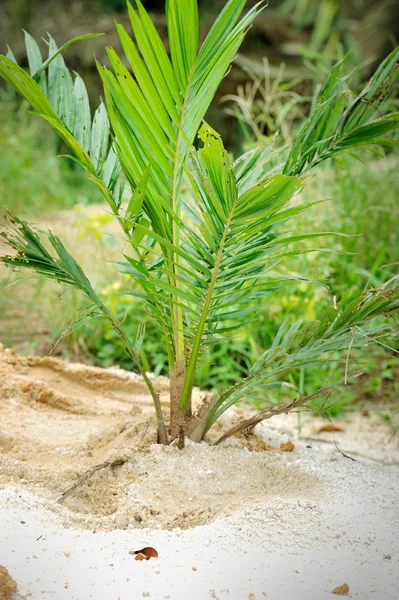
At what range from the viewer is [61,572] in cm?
147

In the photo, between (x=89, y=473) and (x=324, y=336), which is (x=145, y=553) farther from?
(x=324, y=336)

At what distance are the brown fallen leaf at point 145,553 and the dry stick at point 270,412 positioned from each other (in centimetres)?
56

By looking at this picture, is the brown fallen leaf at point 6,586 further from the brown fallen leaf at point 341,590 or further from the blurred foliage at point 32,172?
the blurred foliage at point 32,172

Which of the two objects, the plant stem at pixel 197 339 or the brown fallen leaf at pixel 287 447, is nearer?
the plant stem at pixel 197 339

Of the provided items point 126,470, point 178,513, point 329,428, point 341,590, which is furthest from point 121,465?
point 329,428

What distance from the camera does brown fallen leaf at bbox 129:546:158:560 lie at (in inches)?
60.2

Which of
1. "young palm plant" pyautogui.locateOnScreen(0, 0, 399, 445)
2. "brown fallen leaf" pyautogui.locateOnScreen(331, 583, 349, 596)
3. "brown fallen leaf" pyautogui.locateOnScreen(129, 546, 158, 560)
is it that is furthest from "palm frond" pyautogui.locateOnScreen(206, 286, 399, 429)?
"brown fallen leaf" pyautogui.locateOnScreen(331, 583, 349, 596)

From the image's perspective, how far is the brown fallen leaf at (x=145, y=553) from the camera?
153 cm

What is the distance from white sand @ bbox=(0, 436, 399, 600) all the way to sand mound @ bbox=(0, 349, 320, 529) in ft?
0.22

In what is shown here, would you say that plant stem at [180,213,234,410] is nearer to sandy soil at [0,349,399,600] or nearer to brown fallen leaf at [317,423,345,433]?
sandy soil at [0,349,399,600]

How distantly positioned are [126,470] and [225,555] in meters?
0.45

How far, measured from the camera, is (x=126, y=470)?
193cm

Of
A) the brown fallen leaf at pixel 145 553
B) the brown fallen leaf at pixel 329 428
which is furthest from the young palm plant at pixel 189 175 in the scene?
the brown fallen leaf at pixel 329 428

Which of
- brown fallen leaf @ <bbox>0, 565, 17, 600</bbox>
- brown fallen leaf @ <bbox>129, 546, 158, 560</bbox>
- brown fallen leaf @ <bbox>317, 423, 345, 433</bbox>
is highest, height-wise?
brown fallen leaf @ <bbox>0, 565, 17, 600</bbox>
